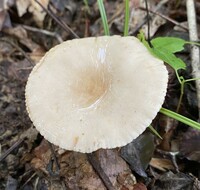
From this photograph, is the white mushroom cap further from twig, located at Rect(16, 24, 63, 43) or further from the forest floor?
twig, located at Rect(16, 24, 63, 43)

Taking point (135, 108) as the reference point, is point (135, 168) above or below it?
below

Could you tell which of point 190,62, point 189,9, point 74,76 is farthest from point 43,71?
point 189,9

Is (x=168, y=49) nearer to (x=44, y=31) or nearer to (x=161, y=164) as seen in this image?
(x=161, y=164)

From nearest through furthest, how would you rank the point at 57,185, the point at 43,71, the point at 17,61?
the point at 43,71 < the point at 57,185 < the point at 17,61

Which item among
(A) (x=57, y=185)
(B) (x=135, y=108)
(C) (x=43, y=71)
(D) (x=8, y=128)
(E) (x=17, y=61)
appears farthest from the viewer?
(E) (x=17, y=61)

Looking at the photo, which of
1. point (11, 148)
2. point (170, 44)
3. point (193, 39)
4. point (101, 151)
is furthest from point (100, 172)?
point (193, 39)

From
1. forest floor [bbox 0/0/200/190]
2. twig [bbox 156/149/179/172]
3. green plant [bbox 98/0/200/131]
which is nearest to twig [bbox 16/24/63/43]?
forest floor [bbox 0/0/200/190]

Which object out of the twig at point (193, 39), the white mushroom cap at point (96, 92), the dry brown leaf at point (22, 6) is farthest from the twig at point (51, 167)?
the dry brown leaf at point (22, 6)

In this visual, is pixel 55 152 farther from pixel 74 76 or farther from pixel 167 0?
pixel 167 0
